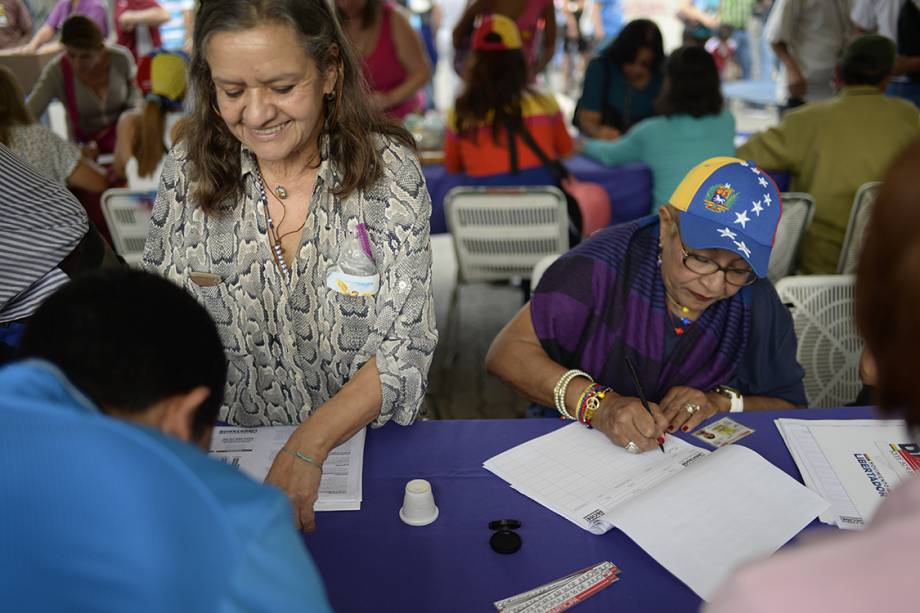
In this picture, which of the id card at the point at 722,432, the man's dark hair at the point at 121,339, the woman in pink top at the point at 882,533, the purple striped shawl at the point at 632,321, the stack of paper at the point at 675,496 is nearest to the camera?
the woman in pink top at the point at 882,533

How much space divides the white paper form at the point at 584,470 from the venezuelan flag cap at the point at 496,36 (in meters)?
2.47

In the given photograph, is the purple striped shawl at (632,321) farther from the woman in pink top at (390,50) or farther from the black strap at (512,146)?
the woman in pink top at (390,50)

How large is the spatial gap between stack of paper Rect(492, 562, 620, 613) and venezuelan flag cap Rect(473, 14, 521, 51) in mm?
2925

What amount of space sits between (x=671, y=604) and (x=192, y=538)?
2.82ft

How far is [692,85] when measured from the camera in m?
3.75

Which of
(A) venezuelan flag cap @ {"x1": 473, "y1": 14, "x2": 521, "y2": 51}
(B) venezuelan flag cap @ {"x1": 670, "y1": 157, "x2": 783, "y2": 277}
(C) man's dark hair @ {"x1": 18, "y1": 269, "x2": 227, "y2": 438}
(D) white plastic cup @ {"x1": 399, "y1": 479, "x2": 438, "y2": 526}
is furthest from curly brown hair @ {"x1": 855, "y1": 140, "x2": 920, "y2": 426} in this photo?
(A) venezuelan flag cap @ {"x1": 473, "y1": 14, "x2": 521, "y2": 51}

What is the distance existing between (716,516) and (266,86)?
117 cm

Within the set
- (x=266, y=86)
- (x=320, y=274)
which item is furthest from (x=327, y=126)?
(x=320, y=274)

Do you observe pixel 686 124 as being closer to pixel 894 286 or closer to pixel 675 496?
pixel 675 496

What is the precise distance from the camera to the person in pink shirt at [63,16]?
6156 mm

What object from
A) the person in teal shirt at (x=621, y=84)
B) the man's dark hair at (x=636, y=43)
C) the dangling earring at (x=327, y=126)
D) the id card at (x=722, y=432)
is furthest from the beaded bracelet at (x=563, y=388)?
the man's dark hair at (x=636, y=43)

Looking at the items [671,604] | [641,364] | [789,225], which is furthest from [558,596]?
[789,225]

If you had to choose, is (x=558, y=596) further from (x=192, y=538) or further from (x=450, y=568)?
(x=192, y=538)

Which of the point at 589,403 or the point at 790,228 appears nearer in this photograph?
the point at 589,403
